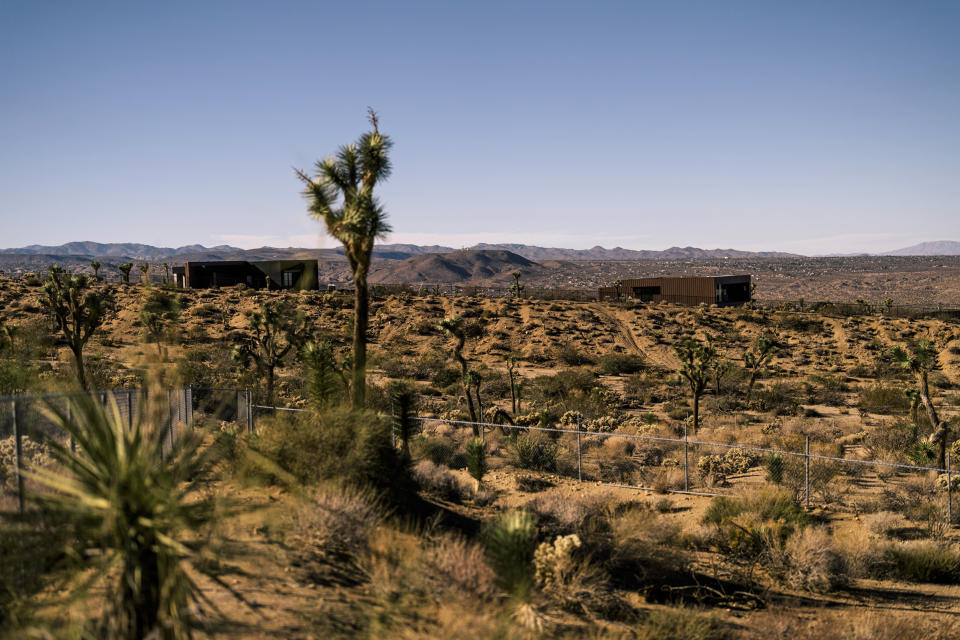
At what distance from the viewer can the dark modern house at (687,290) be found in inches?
2790

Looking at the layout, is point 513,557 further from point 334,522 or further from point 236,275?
point 236,275

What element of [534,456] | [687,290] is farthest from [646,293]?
[534,456]

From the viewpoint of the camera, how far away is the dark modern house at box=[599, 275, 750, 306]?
70.9 meters

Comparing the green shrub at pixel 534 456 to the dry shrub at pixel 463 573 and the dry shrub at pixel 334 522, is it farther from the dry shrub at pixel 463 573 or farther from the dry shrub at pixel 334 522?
the dry shrub at pixel 463 573

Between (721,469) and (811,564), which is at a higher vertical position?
(811,564)

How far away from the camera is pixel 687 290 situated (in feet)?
237

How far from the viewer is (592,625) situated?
9.00 metres

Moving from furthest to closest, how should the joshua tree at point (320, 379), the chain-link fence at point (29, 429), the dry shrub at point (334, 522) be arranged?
the joshua tree at point (320, 379) → the dry shrub at point (334, 522) → the chain-link fence at point (29, 429)

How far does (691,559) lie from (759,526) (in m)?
1.69

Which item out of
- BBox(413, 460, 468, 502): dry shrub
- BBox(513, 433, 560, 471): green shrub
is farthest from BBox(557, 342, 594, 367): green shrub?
BBox(413, 460, 468, 502): dry shrub

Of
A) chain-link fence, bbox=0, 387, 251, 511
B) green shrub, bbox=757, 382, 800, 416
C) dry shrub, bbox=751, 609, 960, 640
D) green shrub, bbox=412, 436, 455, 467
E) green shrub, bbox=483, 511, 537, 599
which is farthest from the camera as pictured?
green shrub, bbox=757, 382, 800, 416

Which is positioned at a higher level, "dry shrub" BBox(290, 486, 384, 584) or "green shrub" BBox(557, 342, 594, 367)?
"dry shrub" BBox(290, 486, 384, 584)

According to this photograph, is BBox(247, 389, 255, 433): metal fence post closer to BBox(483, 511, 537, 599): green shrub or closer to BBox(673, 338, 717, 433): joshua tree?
BBox(483, 511, 537, 599): green shrub

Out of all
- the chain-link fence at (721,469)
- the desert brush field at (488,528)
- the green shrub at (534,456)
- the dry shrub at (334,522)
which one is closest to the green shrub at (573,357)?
the desert brush field at (488,528)
